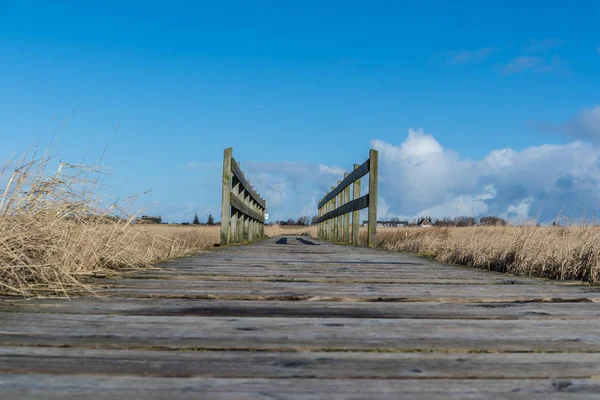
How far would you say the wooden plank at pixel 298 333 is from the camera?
151 centimetres

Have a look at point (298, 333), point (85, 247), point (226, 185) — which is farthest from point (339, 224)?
point (298, 333)

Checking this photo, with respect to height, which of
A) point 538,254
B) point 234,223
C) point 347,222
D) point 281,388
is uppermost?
point 347,222

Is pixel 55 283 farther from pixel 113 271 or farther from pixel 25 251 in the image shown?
pixel 113 271

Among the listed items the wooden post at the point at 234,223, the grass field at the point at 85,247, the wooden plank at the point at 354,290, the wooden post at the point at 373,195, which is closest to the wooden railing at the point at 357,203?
the wooden post at the point at 373,195

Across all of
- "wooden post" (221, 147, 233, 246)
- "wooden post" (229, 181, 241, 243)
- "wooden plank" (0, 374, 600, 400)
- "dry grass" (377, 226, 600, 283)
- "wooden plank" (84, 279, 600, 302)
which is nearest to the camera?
"wooden plank" (0, 374, 600, 400)

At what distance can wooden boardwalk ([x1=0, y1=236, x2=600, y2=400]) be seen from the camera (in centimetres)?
115

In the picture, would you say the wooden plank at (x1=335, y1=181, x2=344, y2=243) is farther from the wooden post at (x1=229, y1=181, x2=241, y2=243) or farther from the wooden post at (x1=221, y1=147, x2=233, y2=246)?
the wooden post at (x1=221, y1=147, x2=233, y2=246)

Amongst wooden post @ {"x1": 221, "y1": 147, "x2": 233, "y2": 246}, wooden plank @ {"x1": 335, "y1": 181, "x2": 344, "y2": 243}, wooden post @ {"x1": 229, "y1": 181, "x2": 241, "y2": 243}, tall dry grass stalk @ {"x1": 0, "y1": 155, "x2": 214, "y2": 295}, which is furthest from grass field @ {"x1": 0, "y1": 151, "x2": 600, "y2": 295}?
wooden plank @ {"x1": 335, "y1": 181, "x2": 344, "y2": 243}

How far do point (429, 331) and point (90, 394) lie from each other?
1.13 meters

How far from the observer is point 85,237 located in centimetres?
332

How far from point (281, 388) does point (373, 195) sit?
7.27m

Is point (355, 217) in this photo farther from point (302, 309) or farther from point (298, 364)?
point (298, 364)

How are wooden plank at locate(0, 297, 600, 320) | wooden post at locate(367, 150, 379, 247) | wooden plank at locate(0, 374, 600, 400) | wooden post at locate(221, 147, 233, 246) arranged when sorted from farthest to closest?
1. wooden post at locate(367, 150, 379, 247)
2. wooden post at locate(221, 147, 233, 246)
3. wooden plank at locate(0, 297, 600, 320)
4. wooden plank at locate(0, 374, 600, 400)

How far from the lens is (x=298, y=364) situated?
1.32 m
